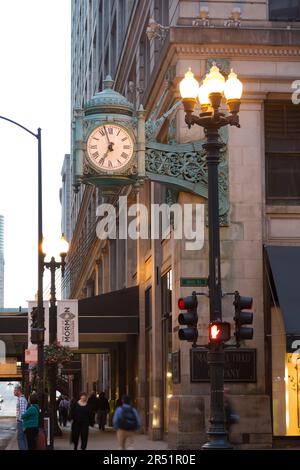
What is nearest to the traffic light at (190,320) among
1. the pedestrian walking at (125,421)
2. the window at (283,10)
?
the pedestrian walking at (125,421)

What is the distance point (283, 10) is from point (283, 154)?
4179 millimetres

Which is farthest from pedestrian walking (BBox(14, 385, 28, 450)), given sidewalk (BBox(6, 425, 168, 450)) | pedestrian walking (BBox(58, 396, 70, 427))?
pedestrian walking (BBox(58, 396, 70, 427))

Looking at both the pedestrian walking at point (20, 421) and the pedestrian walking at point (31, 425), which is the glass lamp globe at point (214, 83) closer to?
the pedestrian walking at point (31, 425)

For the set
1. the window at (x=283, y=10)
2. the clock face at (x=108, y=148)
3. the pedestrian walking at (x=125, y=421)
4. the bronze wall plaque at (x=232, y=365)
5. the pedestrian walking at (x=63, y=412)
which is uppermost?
the window at (x=283, y=10)

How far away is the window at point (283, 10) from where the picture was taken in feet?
96.0

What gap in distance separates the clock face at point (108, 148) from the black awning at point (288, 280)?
16.4ft

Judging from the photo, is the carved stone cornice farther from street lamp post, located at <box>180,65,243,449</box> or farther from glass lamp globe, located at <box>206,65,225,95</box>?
glass lamp globe, located at <box>206,65,225,95</box>

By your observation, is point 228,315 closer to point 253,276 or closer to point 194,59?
point 253,276

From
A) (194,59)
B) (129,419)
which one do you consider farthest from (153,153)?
(129,419)

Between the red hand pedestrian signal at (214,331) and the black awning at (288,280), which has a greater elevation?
the black awning at (288,280)

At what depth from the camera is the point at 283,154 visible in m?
28.9

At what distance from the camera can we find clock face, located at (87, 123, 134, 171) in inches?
1009

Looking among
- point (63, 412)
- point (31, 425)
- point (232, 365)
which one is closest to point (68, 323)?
point (232, 365)

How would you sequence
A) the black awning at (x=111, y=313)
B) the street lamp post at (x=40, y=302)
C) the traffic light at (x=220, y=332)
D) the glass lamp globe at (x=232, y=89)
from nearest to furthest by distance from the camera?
the traffic light at (x=220, y=332) → the glass lamp globe at (x=232, y=89) → the street lamp post at (x=40, y=302) → the black awning at (x=111, y=313)
